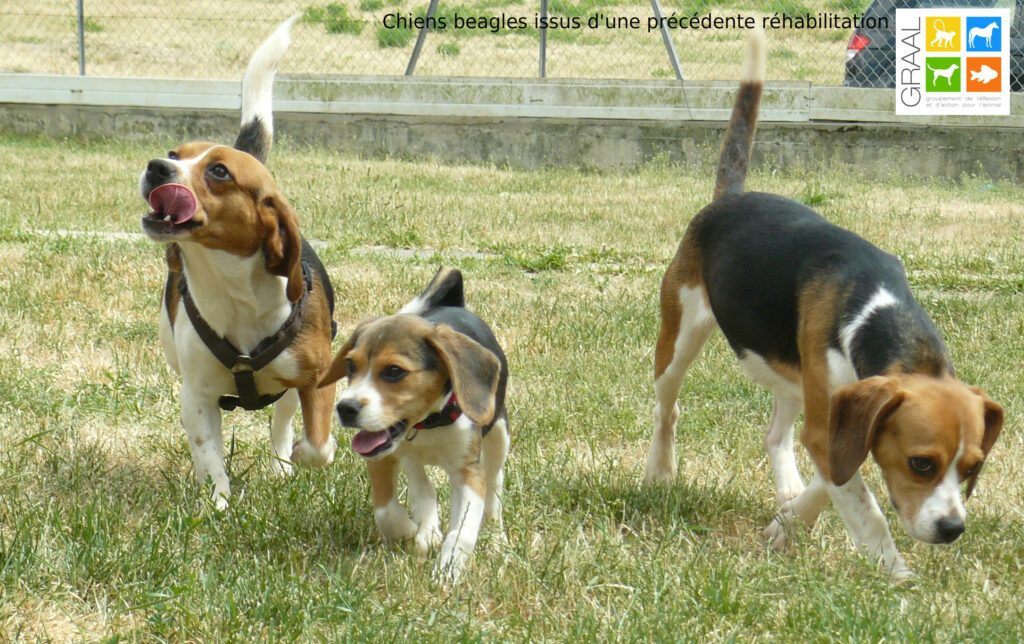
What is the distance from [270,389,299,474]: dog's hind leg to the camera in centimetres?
448

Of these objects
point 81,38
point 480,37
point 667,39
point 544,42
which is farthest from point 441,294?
point 81,38

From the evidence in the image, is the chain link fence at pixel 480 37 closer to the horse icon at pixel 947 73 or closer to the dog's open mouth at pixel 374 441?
the horse icon at pixel 947 73

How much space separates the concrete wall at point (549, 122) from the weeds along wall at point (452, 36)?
64 cm

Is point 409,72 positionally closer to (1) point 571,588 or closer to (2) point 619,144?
(2) point 619,144

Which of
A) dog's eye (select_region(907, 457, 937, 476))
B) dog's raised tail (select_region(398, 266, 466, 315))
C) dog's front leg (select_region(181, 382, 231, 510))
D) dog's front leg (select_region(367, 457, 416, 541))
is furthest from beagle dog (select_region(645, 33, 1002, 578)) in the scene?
dog's front leg (select_region(181, 382, 231, 510))

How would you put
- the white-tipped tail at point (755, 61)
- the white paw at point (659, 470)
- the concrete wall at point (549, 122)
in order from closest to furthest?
the white paw at point (659, 470) → the white-tipped tail at point (755, 61) → the concrete wall at point (549, 122)

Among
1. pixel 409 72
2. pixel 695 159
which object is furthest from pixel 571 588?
pixel 409 72

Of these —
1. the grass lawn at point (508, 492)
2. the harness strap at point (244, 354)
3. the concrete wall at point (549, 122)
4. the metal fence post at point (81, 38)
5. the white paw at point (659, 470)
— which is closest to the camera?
the grass lawn at point (508, 492)

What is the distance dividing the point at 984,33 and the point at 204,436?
11030 mm

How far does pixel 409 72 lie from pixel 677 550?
10.7m

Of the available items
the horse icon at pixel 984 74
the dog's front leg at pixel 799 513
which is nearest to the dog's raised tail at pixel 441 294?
the dog's front leg at pixel 799 513

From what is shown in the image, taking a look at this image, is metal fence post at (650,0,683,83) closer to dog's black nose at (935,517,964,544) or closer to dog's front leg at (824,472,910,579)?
dog's front leg at (824,472,910,579)

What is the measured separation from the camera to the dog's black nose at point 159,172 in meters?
3.62

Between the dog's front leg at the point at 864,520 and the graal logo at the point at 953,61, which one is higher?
the graal logo at the point at 953,61
